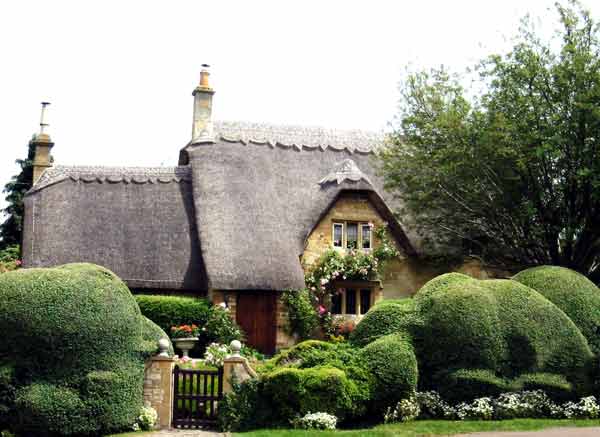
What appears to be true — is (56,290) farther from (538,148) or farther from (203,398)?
(538,148)

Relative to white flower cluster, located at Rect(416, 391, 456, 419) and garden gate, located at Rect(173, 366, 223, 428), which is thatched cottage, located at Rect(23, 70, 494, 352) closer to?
garden gate, located at Rect(173, 366, 223, 428)

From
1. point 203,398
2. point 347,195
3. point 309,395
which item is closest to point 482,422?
point 309,395

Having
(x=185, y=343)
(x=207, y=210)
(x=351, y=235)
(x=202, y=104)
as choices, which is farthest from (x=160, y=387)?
(x=202, y=104)

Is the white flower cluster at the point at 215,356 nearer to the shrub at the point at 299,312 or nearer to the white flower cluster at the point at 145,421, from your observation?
the white flower cluster at the point at 145,421

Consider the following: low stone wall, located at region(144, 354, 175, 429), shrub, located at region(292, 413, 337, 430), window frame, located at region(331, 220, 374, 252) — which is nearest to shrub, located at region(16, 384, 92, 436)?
low stone wall, located at region(144, 354, 175, 429)

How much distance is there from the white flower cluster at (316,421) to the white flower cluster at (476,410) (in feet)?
7.93

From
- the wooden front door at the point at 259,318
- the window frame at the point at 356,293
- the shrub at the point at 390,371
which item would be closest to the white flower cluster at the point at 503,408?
the shrub at the point at 390,371

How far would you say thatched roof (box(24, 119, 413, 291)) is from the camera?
22484mm

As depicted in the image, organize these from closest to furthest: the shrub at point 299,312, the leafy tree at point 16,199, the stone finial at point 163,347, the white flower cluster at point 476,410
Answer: the white flower cluster at point 476,410 → the stone finial at point 163,347 → the shrub at point 299,312 → the leafy tree at point 16,199

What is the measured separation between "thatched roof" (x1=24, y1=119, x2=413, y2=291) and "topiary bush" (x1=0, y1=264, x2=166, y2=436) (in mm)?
8209

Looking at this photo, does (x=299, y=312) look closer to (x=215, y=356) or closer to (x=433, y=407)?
(x=215, y=356)

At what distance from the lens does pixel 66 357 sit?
13.2 meters

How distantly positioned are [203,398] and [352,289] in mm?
10979

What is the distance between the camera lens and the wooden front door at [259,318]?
22688 millimetres
